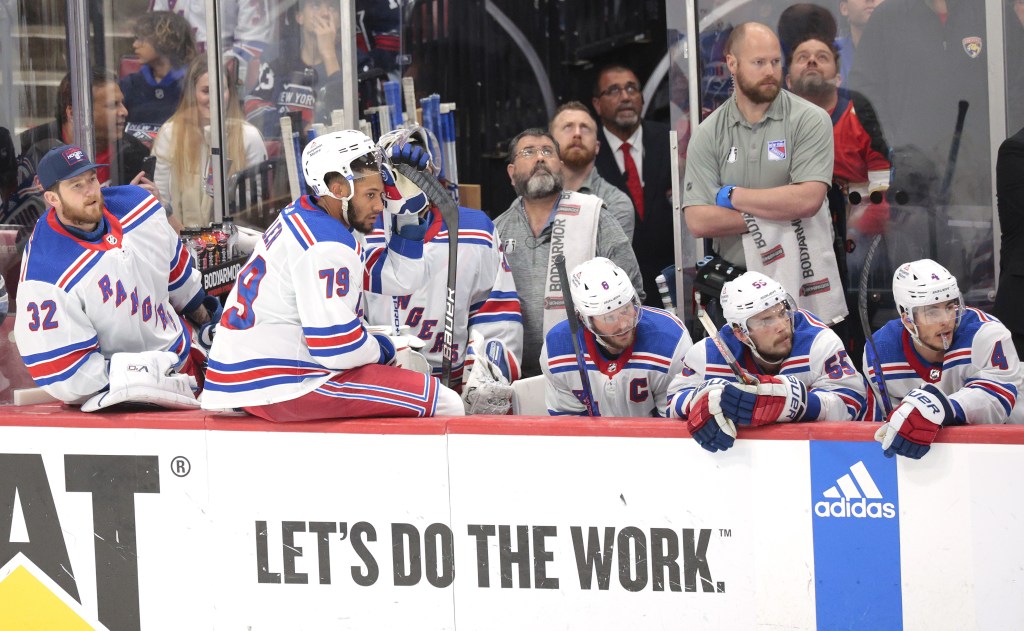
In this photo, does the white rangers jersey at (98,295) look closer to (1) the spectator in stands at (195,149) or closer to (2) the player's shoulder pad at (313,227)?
(2) the player's shoulder pad at (313,227)

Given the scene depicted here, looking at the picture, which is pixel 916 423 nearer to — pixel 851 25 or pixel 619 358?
pixel 619 358

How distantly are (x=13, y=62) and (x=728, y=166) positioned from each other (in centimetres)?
277

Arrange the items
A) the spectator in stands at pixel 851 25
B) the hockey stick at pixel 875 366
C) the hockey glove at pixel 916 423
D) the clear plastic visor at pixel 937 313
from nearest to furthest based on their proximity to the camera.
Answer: the hockey glove at pixel 916 423 → the hockey stick at pixel 875 366 → the clear plastic visor at pixel 937 313 → the spectator in stands at pixel 851 25

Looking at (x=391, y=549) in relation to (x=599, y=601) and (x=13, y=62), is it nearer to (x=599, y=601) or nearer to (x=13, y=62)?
(x=599, y=601)

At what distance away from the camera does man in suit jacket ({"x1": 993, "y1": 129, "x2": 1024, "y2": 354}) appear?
12.6 ft

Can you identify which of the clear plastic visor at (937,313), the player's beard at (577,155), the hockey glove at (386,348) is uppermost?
the player's beard at (577,155)

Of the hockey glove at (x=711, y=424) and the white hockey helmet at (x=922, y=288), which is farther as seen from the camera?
the white hockey helmet at (x=922, y=288)

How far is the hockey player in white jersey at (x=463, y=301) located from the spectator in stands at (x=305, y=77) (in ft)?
3.45

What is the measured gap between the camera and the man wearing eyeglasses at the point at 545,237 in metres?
4.59

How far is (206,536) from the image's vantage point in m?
3.33

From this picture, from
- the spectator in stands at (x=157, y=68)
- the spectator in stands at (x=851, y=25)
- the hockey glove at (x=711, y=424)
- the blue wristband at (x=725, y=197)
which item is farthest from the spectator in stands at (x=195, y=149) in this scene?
the hockey glove at (x=711, y=424)

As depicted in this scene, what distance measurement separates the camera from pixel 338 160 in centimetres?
337

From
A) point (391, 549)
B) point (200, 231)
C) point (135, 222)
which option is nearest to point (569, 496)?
point (391, 549)

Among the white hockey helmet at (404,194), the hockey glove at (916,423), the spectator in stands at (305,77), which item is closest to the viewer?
the hockey glove at (916,423)
